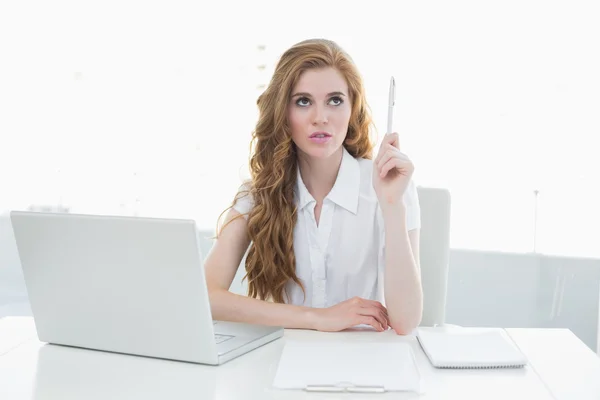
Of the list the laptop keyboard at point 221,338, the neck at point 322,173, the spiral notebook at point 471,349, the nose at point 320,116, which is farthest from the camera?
the neck at point 322,173

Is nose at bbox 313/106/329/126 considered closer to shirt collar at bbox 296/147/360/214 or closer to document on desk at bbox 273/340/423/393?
shirt collar at bbox 296/147/360/214

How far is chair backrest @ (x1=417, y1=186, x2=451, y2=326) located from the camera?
1.95 metres

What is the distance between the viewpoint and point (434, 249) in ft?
6.47

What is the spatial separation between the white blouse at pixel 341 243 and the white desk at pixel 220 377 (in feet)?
1.81

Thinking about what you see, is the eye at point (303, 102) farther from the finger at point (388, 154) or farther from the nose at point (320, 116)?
the finger at point (388, 154)

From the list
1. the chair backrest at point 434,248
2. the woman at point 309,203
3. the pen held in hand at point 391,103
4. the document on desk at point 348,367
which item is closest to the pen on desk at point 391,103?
the pen held in hand at point 391,103

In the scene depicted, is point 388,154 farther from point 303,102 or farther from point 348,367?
point 348,367

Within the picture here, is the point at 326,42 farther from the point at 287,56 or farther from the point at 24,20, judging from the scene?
the point at 24,20

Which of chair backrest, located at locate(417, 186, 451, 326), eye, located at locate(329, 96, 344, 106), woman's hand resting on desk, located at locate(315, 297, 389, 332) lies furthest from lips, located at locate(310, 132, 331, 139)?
woman's hand resting on desk, located at locate(315, 297, 389, 332)

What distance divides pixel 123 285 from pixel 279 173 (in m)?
0.86

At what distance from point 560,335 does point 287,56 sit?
1041 mm

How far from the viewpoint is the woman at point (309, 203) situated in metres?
1.97

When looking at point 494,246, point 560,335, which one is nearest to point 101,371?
point 560,335

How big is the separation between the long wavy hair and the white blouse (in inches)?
1.3
